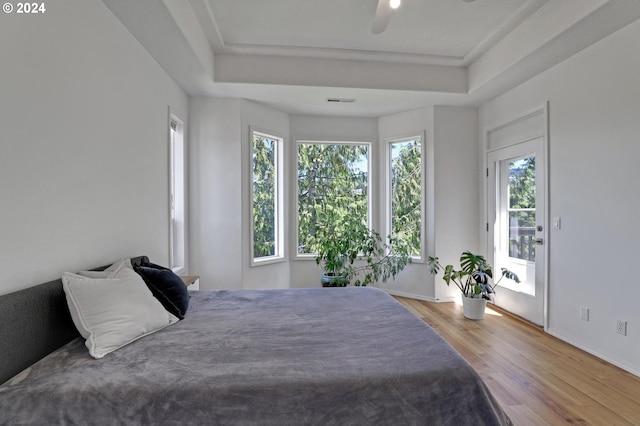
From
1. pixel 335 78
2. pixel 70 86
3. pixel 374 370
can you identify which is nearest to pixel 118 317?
pixel 374 370

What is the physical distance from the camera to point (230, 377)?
→ 121 centimetres

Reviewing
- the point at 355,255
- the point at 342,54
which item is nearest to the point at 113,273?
the point at 355,255

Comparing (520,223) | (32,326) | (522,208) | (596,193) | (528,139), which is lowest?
(32,326)

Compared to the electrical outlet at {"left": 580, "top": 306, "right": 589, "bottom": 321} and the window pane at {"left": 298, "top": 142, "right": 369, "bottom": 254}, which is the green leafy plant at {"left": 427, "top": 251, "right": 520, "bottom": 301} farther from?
the window pane at {"left": 298, "top": 142, "right": 369, "bottom": 254}

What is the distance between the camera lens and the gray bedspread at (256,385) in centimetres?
112

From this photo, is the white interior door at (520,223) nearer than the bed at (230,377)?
No

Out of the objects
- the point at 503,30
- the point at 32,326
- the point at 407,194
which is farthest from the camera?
the point at 407,194

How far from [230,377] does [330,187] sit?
3.73 m

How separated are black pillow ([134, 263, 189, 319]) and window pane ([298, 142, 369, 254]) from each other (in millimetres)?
2714

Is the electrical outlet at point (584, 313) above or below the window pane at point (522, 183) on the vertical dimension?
below

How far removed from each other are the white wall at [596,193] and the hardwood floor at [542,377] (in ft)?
0.75

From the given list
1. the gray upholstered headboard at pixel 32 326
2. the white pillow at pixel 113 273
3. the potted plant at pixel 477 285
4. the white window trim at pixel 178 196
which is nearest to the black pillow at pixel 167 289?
the white pillow at pixel 113 273

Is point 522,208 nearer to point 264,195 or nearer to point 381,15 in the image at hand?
point 381,15

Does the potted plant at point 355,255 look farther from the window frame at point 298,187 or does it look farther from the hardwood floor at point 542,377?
the hardwood floor at point 542,377
